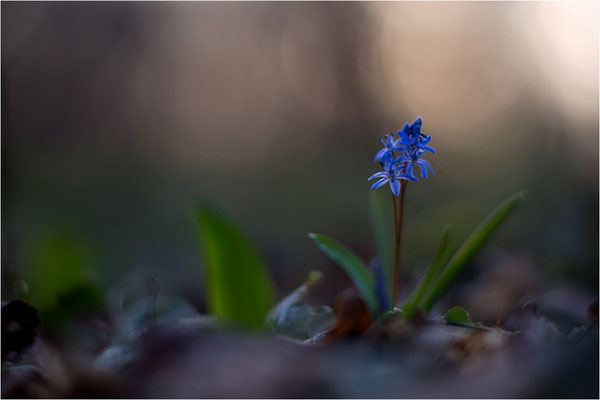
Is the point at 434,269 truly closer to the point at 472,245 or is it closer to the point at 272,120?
the point at 472,245

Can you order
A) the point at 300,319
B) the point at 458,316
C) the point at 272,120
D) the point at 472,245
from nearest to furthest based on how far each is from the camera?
the point at 458,316 → the point at 472,245 → the point at 300,319 → the point at 272,120

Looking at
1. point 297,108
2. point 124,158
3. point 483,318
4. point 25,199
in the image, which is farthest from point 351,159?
point 483,318

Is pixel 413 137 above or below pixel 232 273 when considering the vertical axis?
above

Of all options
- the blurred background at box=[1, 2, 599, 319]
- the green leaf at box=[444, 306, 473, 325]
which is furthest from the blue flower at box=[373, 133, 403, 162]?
the blurred background at box=[1, 2, 599, 319]

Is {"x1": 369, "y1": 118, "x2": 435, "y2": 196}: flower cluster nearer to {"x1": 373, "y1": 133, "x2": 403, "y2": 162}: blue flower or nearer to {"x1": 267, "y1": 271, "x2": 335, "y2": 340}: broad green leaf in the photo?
{"x1": 373, "y1": 133, "x2": 403, "y2": 162}: blue flower

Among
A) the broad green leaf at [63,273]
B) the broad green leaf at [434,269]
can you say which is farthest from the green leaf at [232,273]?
the broad green leaf at [63,273]

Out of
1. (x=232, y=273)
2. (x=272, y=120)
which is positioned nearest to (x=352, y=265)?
(x=232, y=273)

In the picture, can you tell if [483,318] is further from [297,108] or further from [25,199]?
[297,108]
